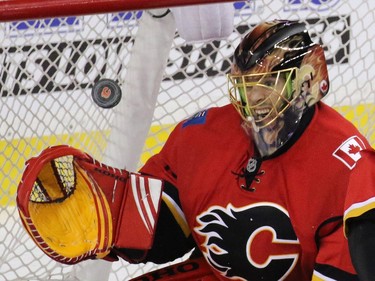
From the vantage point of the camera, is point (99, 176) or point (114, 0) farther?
point (99, 176)

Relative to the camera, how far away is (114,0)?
127 centimetres

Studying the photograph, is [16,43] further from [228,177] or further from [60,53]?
[228,177]

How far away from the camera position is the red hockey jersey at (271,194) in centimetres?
145

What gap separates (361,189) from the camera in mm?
1399

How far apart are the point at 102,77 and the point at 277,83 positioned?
52 cm

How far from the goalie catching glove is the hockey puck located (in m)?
0.20

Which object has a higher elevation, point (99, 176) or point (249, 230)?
point (99, 176)

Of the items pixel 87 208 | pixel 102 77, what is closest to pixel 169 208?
pixel 87 208

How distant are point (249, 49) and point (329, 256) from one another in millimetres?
317

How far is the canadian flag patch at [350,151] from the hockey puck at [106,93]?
0.46m

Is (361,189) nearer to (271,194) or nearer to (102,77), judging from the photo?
(271,194)

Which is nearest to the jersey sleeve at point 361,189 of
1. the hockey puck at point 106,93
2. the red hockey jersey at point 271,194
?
the red hockey jersey at point 271,194

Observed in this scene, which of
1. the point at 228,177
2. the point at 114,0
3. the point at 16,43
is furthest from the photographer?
the point at 16,43

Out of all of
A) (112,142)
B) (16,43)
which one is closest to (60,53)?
(16,43)
